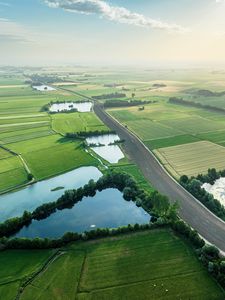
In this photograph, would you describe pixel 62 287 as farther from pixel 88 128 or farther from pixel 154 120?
pixel 154 120

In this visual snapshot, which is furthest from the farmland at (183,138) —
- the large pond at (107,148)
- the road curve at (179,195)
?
the large pond at (107,148)

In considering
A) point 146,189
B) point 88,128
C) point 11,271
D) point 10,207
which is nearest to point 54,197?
point 10,207

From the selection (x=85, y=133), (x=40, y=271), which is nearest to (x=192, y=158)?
(x=85, y=133)

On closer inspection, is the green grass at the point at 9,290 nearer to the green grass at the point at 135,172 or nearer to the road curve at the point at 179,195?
the road curve at the point at 179,195

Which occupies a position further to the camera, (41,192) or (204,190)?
(41,192)

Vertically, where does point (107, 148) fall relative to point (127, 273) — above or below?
above

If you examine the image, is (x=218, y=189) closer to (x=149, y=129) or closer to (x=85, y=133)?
(x=149, y=129)

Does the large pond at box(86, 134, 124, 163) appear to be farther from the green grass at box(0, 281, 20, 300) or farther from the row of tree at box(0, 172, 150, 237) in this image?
the green grass at box(0, 281, 20, 300)
